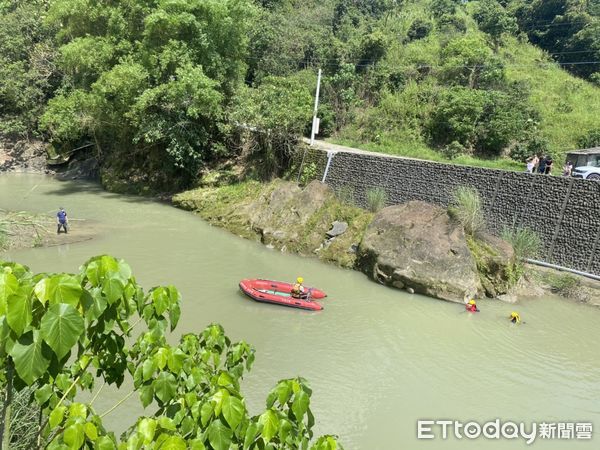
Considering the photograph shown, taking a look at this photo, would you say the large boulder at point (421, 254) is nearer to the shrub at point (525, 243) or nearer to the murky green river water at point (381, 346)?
the murky green river water at point (381, 346)

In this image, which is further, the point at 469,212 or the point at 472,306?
the point at 469,212

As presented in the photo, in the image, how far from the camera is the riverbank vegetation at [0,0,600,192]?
21219mm

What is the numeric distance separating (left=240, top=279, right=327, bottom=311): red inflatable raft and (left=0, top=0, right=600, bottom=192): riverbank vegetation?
34.4ft

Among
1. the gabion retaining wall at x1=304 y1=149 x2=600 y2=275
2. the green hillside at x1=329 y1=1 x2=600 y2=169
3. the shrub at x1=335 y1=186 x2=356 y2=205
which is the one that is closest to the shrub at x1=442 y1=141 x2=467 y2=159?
the green hillside at x1=329 y1=1 x2=600 y2=169

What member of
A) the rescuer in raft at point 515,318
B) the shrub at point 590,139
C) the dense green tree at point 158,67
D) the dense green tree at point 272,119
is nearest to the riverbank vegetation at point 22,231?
the dense green tree at point 158,67

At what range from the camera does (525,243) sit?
14383 millimetres

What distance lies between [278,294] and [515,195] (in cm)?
874

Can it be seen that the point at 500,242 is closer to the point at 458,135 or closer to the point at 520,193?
the point at 520,193

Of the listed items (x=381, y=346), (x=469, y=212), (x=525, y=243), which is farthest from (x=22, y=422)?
(x=525, y=243)

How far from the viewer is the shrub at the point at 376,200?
58.3 feet

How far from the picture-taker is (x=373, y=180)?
754 inches

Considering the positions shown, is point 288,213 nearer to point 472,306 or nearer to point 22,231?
point 472,306

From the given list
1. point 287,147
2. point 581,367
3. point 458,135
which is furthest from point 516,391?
point 458,135

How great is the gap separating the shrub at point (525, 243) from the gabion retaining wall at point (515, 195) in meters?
0.21
